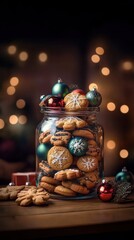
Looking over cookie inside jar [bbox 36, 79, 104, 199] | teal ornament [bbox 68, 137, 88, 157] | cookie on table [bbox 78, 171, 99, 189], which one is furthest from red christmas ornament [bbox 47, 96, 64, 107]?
cookie on table [bbox 78, 171, 99, 189]

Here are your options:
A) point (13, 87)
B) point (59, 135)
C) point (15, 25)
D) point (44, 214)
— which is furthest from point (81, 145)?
point (15, 25)

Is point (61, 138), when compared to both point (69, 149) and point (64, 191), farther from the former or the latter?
point (64, 191)

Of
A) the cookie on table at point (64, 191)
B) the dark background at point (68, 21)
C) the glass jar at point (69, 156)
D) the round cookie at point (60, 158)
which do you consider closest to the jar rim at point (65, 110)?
the glass jar at point (69, 156)

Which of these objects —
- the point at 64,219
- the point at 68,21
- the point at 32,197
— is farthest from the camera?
the point at 68,21

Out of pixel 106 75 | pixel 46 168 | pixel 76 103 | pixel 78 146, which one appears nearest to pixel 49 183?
pixel 46 168

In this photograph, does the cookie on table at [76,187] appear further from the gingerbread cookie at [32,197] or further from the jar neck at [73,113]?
the jar neck at [73,113]
